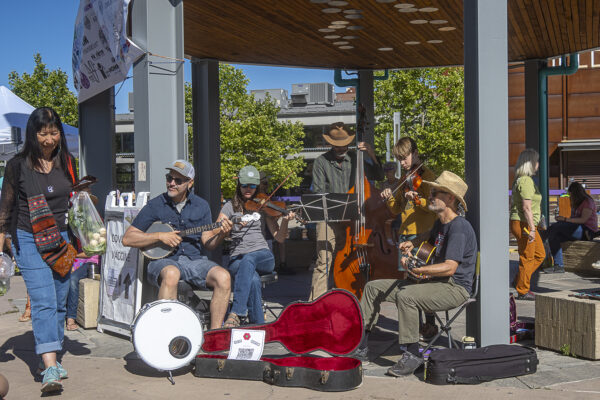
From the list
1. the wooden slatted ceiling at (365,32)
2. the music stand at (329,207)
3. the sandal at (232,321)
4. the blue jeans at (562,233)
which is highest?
the wooden slatted ceiling at (365,32)

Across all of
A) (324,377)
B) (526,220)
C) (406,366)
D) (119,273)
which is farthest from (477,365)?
(119,273)

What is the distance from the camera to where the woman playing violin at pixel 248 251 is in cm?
536

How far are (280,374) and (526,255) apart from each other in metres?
3.60

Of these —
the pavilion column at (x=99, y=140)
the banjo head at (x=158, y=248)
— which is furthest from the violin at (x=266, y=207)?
the pavilion column at (x=99, y=140)

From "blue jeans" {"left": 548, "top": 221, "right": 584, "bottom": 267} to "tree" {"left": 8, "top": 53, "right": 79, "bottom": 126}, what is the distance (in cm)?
2214

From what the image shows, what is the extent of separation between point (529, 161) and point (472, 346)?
305 cm

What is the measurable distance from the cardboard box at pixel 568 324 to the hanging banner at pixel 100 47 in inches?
161

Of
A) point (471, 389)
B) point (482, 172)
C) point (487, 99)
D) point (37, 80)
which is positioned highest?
point (37, 80)

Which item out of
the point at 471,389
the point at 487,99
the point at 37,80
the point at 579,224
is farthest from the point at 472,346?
the point at 37,80

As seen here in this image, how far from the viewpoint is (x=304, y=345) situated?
4.74m

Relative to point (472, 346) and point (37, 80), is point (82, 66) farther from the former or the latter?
point (37, 80)

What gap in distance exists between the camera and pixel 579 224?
317 inches

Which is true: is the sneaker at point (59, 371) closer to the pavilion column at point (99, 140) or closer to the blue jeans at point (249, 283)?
the blue jeans at point (249, 283)

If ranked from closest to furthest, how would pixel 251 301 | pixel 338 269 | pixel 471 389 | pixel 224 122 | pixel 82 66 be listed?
1. pixel 471 389
2. pixel 251 301
3. pixel 338 269
4. pixel 82 66
5. pixel 224 122
